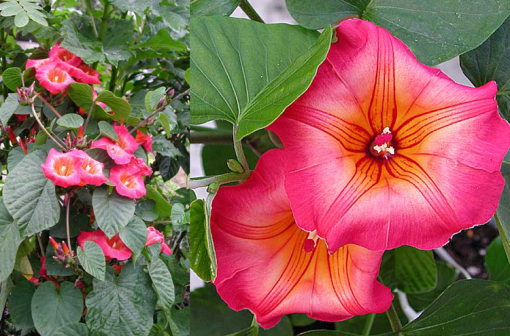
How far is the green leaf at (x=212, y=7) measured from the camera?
252mm

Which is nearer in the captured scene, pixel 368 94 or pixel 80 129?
pixel 368 94

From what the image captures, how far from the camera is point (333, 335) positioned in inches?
11.3

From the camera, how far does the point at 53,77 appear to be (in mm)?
641

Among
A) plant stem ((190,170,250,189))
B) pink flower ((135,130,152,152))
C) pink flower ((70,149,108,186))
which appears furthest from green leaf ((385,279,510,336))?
pink flower ((135,130,152,152))

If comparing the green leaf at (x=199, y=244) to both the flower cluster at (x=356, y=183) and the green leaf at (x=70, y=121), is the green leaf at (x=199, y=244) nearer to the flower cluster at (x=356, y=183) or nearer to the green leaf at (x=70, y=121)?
the flower cluster at (x=356, y=183)

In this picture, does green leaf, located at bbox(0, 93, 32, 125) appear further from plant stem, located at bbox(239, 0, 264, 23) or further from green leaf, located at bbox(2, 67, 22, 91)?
plant stem, located at bbox(239, 0, 264, 23)

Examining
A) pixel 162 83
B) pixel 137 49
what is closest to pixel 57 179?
pixel 137 49

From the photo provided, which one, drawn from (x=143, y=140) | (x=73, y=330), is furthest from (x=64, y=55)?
(x=73, y=330)

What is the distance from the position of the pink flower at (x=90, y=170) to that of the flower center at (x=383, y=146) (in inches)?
17.3

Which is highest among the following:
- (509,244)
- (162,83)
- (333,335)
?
(509,244)

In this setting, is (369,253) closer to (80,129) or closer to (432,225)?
(432,225)

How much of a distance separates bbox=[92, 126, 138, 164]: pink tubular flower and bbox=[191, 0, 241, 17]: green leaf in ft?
1.30

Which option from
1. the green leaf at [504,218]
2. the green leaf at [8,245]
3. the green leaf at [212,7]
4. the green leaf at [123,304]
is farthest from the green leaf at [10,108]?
the green leaf at [504,218]

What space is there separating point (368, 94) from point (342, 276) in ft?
0.27
